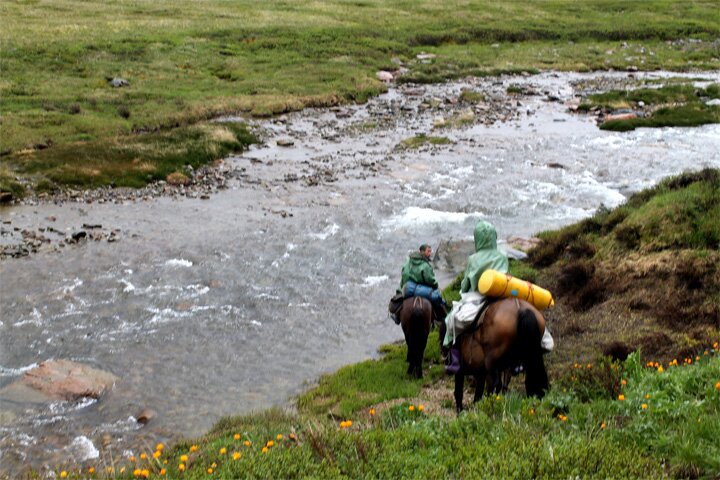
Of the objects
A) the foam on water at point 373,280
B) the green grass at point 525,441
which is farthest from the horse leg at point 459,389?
the foam on water at point 373,280

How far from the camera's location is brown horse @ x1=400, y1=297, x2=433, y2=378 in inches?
524

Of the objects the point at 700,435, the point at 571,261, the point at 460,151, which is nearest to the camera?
the point at 700,435

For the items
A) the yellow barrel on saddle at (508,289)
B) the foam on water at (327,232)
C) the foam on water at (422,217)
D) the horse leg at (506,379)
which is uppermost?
the yellow barrel on saddle at (508,289)

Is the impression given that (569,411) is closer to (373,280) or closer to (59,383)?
(59,383)

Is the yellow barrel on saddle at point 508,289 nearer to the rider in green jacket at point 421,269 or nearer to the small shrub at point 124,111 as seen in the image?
the rider in green jacket at point 421,269

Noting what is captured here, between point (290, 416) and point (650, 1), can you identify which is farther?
point (650, 1)

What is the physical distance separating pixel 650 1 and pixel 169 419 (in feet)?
401

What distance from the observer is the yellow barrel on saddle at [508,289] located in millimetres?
10383

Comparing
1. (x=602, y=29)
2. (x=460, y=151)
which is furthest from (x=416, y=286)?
(x=602, y=29)

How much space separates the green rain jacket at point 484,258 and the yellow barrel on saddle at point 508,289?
17.7 inches

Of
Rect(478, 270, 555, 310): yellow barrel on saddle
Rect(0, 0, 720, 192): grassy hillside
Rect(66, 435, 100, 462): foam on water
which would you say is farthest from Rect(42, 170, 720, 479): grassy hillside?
Rect(0, 0, 720, 192): grassy hillside

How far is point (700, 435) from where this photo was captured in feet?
23.0

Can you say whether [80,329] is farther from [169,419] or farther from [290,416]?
[290,416]

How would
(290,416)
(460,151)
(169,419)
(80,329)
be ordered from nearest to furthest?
(290,416) → (169,419) → (80,329) → (460,151)
